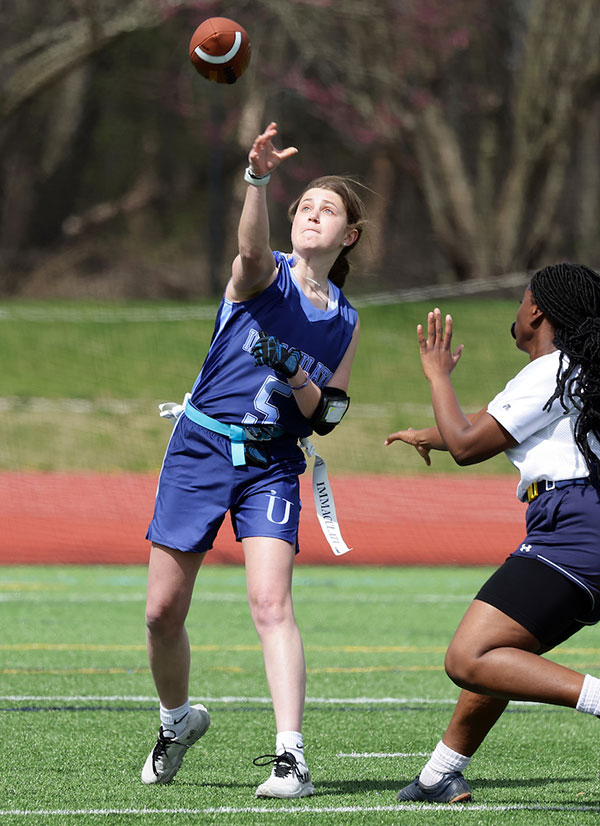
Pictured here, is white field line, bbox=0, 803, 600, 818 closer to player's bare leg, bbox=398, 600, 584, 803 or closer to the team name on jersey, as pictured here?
player's bare leg, bbox=398, 600, 584, 803

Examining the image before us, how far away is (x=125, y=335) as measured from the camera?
24.2 meters

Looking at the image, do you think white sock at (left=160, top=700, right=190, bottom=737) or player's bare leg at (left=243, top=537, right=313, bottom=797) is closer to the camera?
player's bare leg at (left=243, top=537, right=313, bottom=797)

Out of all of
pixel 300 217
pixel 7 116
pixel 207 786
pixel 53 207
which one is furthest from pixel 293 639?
pixel 53 207

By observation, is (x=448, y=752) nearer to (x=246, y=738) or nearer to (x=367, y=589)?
(x=246, y=738)

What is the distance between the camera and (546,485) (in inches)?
181

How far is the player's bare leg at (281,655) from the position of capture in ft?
15.4

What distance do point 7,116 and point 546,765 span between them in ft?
78.6

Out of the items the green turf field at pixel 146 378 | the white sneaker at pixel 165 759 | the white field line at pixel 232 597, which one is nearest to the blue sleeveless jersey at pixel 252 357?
the white sneaker at pixel 165 759

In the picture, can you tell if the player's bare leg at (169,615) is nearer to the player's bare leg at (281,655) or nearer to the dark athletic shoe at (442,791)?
the player's bare leg at (281,655)

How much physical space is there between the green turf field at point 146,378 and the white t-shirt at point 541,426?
536 inches

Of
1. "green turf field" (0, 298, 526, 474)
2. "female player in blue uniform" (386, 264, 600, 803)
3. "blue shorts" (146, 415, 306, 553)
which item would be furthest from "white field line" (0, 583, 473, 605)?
"green turf field" (0, 298, 526, 474)

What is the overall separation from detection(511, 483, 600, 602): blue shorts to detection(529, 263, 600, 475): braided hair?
0.39ft

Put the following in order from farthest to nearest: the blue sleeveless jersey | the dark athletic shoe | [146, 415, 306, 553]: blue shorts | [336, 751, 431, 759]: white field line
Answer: [336, 751, 431, 759]: white field line < the blue sleeveless jersey < [146, 415, 306, 553]: blue shorts < the dark athletic shoe

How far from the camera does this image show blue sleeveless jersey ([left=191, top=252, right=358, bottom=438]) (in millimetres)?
5129
